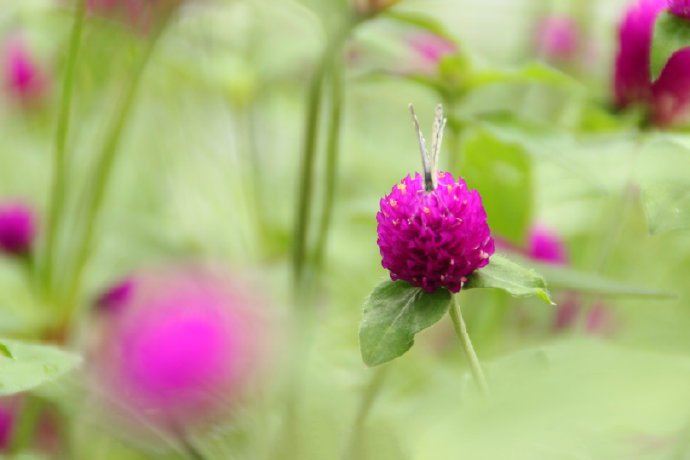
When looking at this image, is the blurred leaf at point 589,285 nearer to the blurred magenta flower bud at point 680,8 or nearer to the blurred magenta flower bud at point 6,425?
the blurred magenta flower bud at point 680,8

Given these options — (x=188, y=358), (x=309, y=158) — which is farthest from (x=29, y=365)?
(x=309, y=158)

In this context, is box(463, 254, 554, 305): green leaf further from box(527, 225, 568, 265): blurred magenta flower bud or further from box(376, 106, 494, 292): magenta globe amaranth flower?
box(527, 225, 568, 265): blurred magenta flower bud

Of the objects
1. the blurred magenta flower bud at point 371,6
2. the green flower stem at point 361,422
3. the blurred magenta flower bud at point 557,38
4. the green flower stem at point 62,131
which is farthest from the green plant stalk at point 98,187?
the blurred magenta flower bud at point 557,38

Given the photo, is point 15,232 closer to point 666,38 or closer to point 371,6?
point 371,6

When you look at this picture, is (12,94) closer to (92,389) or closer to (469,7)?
(469,7)

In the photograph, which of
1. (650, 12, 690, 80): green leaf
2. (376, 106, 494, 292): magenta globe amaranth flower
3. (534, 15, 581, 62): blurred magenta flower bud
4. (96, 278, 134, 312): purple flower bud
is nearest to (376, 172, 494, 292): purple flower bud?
(376, 106, 494, 292): magenta globe amaranth flower

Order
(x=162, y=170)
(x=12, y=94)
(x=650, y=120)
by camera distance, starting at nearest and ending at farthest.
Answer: (x=650, y=120) → (x=162, y=170) → (x=12, y=94)

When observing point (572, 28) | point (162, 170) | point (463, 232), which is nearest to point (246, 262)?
point (162, 170)

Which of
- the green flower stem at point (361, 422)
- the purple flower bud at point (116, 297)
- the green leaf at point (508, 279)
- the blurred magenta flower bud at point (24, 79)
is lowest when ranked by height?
the blurred magenta flower bud at point (24, 79)
